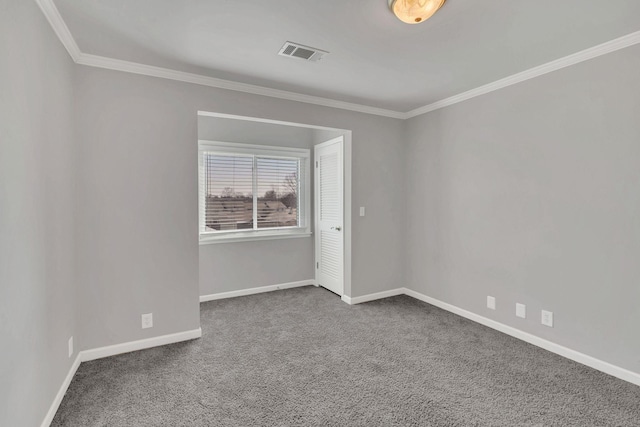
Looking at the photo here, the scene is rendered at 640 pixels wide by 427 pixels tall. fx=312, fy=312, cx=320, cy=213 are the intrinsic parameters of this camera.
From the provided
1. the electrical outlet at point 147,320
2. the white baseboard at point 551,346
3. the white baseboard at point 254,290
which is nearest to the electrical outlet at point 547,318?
the white baseboard at point 551,346

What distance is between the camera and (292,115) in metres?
3.42

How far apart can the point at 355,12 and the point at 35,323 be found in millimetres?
2539

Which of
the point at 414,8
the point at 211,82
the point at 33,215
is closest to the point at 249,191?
the point at 211,82

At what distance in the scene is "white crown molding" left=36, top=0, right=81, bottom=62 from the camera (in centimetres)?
180

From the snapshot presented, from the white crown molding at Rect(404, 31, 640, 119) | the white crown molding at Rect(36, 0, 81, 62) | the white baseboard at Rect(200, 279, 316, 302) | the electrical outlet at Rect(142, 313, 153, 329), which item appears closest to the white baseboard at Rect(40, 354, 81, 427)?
the electrical outlet at Rect(142, 313, 153, 329)

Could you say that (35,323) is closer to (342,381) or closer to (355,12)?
(342,381)

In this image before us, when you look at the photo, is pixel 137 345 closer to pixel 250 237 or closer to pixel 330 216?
pixel 250 237

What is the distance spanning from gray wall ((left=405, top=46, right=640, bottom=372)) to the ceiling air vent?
185 cm

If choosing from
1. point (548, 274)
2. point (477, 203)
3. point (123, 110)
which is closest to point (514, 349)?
point (548, 274)

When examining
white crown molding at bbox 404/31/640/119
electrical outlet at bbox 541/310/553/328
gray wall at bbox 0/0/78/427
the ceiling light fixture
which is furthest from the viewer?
electrical outlet at bbox 541/310/553/328

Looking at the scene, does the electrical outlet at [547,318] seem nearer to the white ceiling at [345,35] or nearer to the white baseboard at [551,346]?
the white baseboard at [551,346]

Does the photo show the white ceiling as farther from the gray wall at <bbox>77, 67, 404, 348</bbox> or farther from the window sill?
the window sill

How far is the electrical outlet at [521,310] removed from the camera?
2.90 meters

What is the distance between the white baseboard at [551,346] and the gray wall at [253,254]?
199cm
